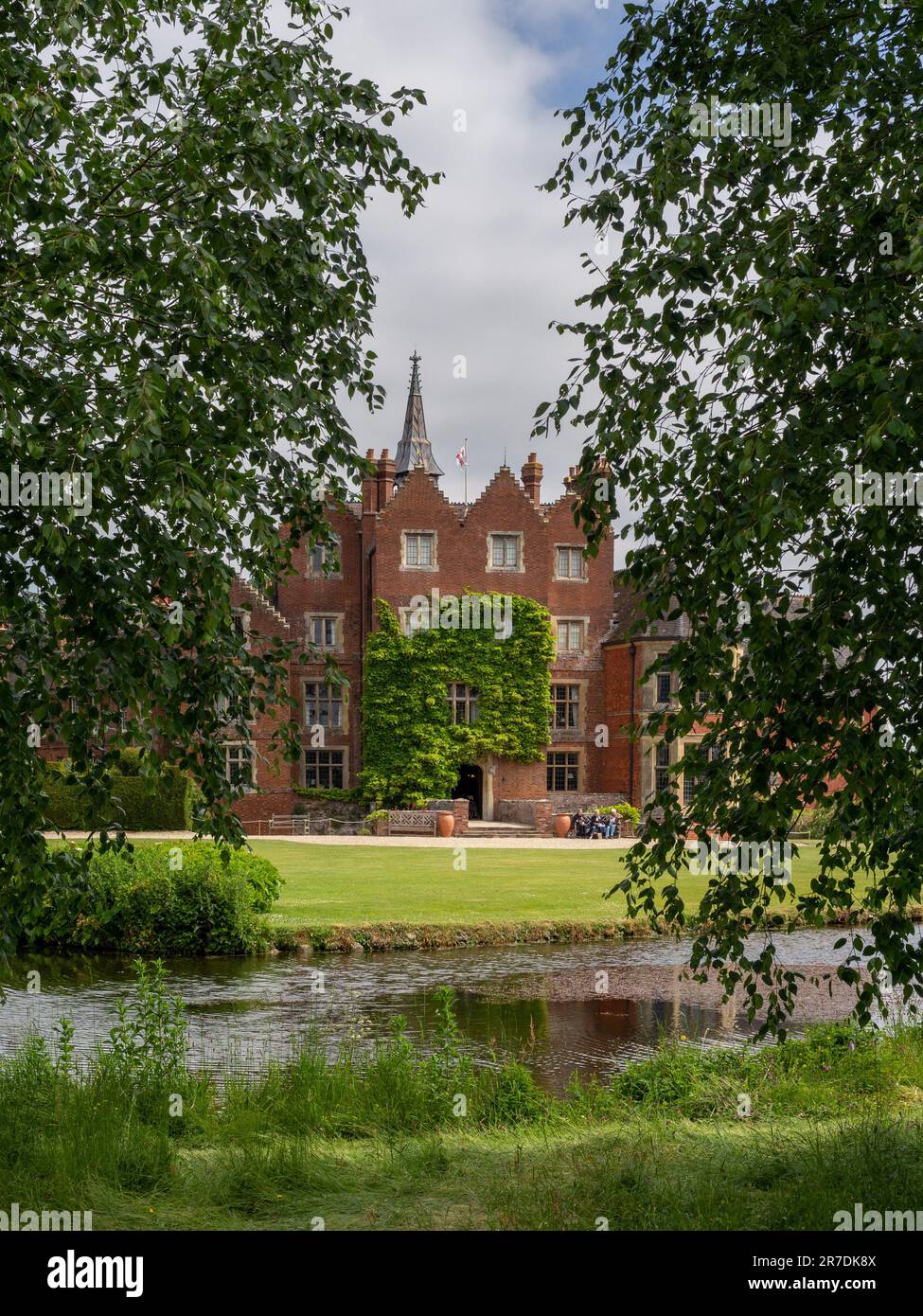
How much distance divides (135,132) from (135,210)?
3.23ft

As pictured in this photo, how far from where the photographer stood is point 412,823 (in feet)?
119

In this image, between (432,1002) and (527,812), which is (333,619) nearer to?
(527,812)

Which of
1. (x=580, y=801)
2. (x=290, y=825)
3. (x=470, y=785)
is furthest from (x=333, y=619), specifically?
(x=580, y=801)

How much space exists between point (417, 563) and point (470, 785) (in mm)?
7835

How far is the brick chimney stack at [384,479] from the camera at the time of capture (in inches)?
1582

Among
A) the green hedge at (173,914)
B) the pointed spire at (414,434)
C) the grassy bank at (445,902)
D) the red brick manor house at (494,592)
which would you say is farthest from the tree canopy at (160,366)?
the pointed spire at (414,434)

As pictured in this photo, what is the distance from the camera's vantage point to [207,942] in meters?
17.2

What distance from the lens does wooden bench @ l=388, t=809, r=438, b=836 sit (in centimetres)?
3609

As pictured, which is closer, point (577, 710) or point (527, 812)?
point (527, 812)

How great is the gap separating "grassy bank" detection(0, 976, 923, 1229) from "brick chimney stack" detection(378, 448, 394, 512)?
32133 millimetres

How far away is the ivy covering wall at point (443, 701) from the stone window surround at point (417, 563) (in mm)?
1608

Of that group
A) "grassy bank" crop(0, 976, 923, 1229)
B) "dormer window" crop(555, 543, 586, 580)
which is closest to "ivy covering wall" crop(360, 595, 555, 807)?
"dormer window" crop(555, 543, 586, 580)

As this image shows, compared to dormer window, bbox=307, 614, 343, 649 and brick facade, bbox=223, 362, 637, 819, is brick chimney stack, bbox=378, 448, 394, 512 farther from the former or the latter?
dormer window, bbox=307, 614, 343, 649

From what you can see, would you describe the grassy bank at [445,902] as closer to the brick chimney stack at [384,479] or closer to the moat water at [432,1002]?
the moat water at [432,1002]
